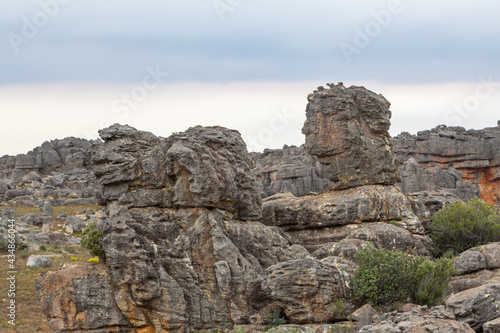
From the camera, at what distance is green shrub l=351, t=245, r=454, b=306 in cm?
2594

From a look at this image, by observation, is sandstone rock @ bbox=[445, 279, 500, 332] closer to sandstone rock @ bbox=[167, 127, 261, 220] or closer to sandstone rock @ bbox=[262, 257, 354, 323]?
sandstone rock @ bbox=[262, 257, 354, 323]

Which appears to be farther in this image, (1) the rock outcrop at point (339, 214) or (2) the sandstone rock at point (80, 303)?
(1) the rock outcrop at point (339, 214)

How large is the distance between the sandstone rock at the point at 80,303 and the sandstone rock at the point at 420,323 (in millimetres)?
11467

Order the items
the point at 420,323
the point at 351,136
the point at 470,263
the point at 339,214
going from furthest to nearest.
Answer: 1. the point at 351,136
2. the point at 339,214
3. the point at 470,263
4. the point at 420,323

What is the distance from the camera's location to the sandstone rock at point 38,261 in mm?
53062

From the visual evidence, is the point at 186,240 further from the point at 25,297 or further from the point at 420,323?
the point at 25,297

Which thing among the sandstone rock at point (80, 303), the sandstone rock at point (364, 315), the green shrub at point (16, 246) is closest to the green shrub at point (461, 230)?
the sandstone rock at point (364, 315)

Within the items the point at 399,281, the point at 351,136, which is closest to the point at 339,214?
the point at 351,136

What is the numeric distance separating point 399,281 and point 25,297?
97.6ft

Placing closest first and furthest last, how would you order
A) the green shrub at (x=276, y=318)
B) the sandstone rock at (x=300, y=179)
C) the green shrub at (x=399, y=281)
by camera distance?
the green shrub at (x=399, y=281) < the green shrub at (x=276, y=318) < the sandstone rock at (x=300, y=179)

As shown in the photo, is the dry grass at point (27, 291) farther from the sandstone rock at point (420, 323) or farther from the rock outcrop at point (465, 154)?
the rock outcrop at point (465, 154)

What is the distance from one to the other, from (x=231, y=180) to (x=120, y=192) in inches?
235

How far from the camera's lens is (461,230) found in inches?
1487

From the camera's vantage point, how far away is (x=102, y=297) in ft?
88.4
